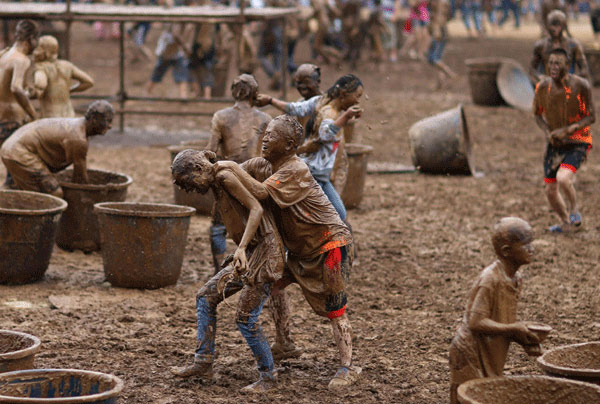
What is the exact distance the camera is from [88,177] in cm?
857

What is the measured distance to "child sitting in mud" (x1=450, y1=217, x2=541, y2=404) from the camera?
4535 mm

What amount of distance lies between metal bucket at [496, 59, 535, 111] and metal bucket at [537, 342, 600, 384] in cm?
1355

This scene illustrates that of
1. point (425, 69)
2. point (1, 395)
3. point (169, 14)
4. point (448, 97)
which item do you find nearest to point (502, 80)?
point (448, 97)

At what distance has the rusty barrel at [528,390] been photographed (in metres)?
4.34

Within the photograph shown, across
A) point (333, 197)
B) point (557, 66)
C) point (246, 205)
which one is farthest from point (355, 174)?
point (246, 205)

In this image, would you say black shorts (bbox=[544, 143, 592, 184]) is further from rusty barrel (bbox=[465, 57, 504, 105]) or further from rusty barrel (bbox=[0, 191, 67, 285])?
rusty barrel (bbox=[465, 57, 504, 105])

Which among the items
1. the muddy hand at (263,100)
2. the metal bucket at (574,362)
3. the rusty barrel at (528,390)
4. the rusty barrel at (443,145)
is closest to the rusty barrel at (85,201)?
the muddy hand at (263,100)

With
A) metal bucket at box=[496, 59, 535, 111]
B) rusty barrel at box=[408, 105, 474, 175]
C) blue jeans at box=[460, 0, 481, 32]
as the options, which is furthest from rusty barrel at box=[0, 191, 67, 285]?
blue jeans at box=[460, 0, 481, 32]

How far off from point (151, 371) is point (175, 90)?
570 inches

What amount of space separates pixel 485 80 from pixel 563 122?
30.5ft

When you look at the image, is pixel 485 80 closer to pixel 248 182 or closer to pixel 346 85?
pixel 346 85

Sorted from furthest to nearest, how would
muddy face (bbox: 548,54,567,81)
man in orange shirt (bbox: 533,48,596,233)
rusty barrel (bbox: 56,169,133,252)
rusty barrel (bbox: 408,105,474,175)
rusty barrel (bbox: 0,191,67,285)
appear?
1. rusty barrel (bbox: 408,105,474,175)
2. man in orange shirt (bbox: 533,48,596,233)
3. muddy face (bbox: 548,54,567,81)
4. rusty barrel (bbox: 56,169,133,252)
5. rusty barrel (bbox: 0,191,67,285)

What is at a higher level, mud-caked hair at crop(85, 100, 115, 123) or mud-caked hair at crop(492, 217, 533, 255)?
mud-caked hair at crop(85, 100, 115, 123)

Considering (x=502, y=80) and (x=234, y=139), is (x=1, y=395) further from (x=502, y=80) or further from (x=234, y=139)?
(x=502, y=80)
